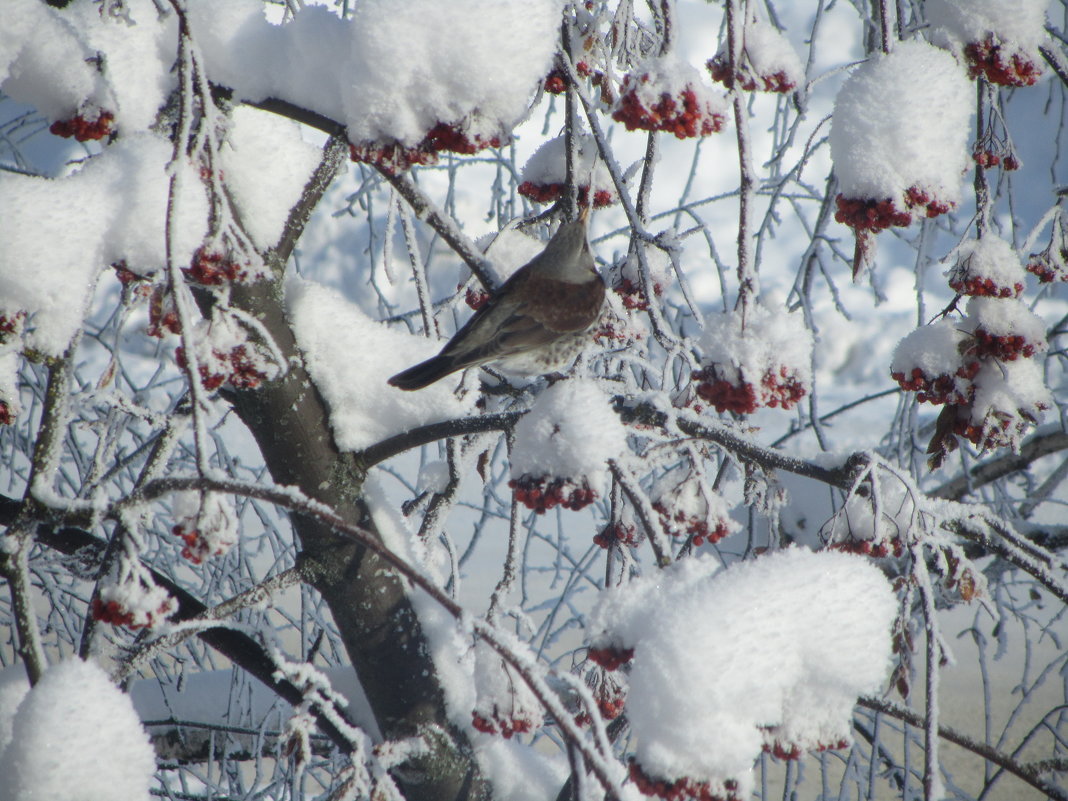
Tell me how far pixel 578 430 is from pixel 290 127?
2.88ft

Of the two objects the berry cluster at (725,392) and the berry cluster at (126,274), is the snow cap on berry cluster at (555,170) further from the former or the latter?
the berry cluster at (126,274)

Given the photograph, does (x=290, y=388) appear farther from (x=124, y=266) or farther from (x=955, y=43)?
(x=955, y=43)

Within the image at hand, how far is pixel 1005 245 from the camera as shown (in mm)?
1336

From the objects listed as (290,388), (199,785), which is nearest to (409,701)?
(290,388)

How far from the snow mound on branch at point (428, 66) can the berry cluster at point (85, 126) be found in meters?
0.18

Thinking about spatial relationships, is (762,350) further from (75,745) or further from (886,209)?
(75,745)

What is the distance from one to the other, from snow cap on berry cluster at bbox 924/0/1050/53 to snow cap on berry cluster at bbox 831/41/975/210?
10 centimetres

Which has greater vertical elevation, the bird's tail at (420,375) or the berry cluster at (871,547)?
the bird's tail at (420,375)

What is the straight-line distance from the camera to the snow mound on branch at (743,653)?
2.66ft

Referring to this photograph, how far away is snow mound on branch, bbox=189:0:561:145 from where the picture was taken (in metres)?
0.98

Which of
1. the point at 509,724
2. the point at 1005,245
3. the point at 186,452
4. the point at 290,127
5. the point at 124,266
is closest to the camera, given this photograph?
the point at 124,266

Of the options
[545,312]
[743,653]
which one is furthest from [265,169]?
[743,653]

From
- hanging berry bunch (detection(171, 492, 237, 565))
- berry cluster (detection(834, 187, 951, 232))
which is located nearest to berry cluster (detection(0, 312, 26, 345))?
hanging berry bunch (detection(171, 492, 237, 565))

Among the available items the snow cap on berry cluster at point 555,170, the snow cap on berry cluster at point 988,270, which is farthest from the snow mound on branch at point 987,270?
the snow cap on berry cluster at point 555,170
